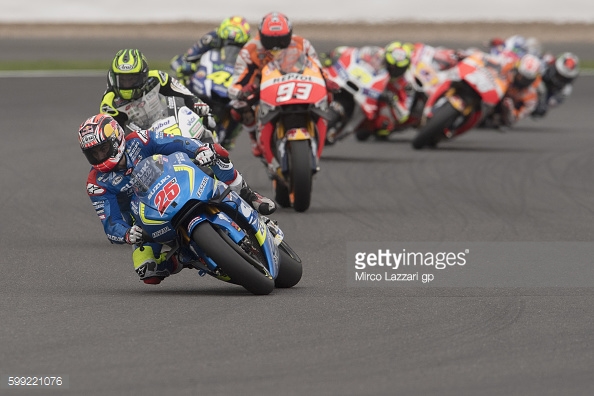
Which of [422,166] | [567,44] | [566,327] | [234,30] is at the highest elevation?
[566,327]

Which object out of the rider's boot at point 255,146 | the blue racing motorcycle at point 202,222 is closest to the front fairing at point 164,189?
the blue racing motorcycle at point 202,222

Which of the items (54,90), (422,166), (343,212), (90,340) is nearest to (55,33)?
(54,90)

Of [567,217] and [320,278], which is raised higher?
[320,278]

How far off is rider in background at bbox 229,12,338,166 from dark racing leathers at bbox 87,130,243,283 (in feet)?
12.2

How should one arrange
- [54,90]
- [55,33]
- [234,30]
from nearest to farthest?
[234,30], [54,90], [55,33]

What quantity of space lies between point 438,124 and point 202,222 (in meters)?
9.32

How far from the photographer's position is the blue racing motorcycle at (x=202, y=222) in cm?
714

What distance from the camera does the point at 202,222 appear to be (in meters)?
7.15

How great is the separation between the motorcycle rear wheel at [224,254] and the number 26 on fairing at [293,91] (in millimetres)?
4167

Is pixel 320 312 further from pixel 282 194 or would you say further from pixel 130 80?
pixel 282 194

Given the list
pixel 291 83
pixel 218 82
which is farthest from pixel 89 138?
pixel 218 82

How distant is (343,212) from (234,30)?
2654mm

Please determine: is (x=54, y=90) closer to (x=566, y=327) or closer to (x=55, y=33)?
(x=55, y=33)

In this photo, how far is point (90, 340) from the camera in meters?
6.19
